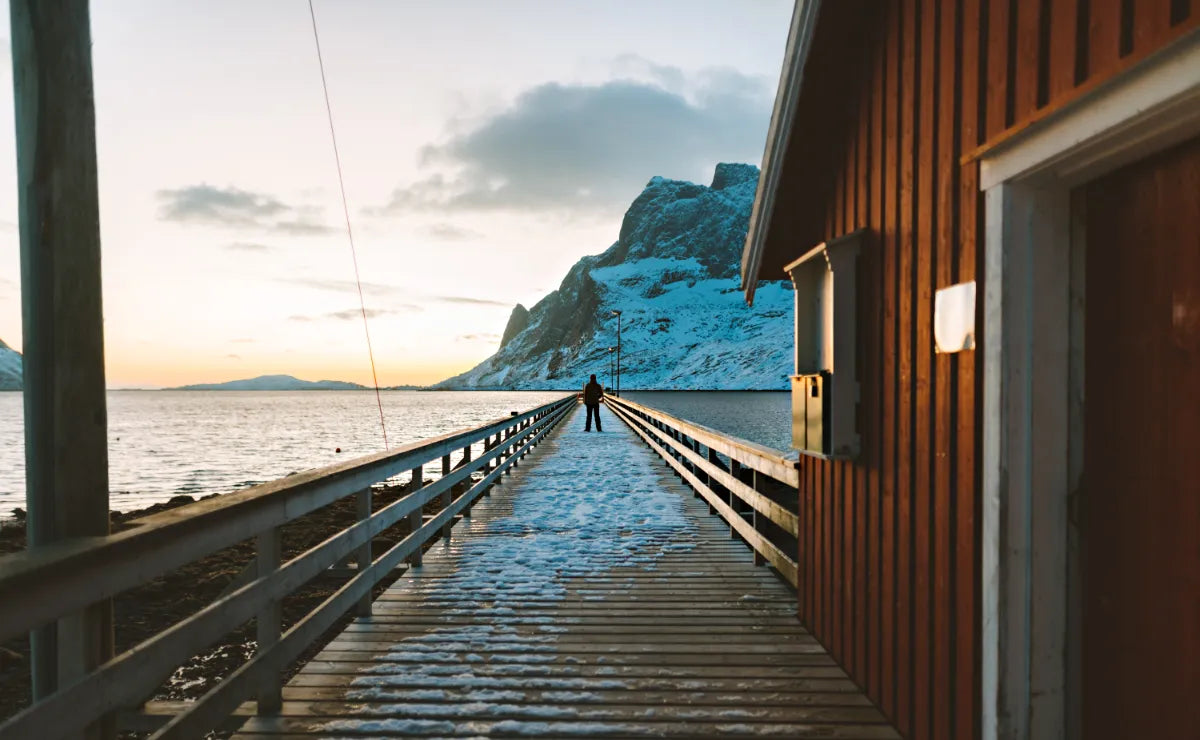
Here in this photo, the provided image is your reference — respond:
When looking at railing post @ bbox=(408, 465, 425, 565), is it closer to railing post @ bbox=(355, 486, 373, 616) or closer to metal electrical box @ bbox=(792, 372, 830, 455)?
railing post @ bbox=(355, 486, 373, 616)

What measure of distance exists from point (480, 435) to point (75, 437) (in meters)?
6.67

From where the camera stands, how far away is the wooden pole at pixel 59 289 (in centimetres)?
222

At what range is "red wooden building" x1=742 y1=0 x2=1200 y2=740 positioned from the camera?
6.54ft

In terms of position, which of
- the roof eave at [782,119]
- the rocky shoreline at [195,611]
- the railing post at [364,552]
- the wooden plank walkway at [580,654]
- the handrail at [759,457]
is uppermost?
the roof eave at [782,119]

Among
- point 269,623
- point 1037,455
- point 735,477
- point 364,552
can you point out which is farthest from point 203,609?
point 735,477

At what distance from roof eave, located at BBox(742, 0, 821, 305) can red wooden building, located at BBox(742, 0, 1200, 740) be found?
51 centimetres

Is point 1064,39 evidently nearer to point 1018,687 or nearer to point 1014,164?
point 1014,164

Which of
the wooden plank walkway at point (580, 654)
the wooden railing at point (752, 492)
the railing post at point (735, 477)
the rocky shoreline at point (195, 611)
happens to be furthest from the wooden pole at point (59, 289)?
the railing post at point (735, 477)

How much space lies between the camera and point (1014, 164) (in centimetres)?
242

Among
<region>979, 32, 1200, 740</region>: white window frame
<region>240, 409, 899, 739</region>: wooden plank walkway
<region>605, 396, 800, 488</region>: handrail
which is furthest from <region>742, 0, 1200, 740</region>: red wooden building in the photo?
<region>605, 396, 800, 488</region>: handrail

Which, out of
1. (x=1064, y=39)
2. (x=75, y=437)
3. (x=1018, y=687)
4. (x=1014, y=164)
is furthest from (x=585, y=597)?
(x=1064, y=39)

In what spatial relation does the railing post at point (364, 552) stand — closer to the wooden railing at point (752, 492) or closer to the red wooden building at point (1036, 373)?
the wooden railing at point (752, 492)

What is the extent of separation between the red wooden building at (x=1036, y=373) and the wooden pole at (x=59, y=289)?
10.1 feet

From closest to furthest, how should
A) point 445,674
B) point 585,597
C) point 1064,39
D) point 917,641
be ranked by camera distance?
point 1064,39, point 917,641, point 445,674, point 585,597
